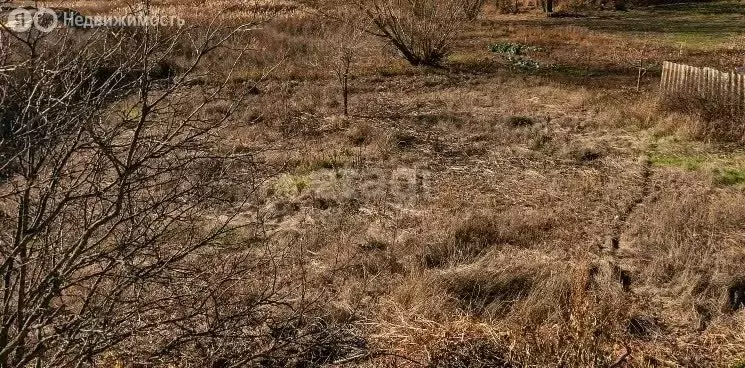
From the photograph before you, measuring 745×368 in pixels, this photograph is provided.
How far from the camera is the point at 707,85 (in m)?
10.6

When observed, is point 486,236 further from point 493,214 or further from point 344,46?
point 344,46

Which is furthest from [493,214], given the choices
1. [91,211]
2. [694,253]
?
[91,211]

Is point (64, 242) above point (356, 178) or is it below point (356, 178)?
above

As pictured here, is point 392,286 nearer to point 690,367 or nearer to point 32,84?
point 690,367

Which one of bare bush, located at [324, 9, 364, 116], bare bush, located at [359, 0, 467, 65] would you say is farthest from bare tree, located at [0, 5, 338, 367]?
bare bush, located at [359, 0, 467, 65]

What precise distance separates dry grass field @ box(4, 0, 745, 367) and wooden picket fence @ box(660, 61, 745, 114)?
43cm

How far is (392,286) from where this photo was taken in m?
5.57

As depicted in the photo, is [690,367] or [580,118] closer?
[690,367]

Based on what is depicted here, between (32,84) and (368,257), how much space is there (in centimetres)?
370

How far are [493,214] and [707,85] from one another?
5.65m

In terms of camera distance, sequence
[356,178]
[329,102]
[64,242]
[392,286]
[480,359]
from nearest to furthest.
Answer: [64,242], [480,359], [392,286], [356,178], [329,102]

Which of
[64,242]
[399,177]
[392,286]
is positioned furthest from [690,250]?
[64,242]

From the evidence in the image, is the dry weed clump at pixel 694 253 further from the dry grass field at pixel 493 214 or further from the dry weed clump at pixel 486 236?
the dry weed clump at pixel 486 236

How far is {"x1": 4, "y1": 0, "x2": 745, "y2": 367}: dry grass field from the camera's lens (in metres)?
4.52
